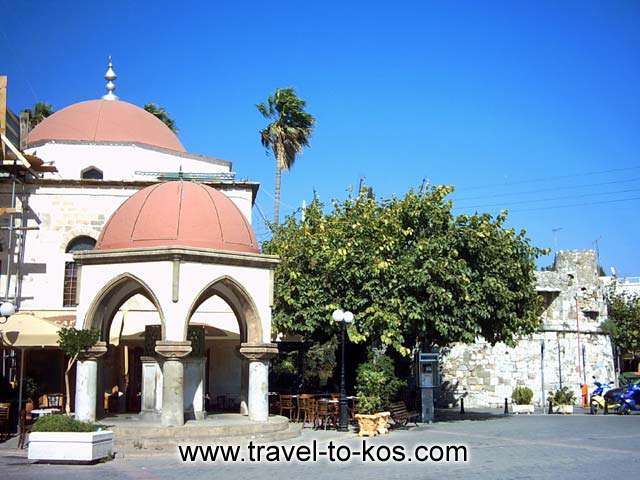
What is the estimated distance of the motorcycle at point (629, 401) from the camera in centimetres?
2661

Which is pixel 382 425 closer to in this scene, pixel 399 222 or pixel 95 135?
pixel 399 222

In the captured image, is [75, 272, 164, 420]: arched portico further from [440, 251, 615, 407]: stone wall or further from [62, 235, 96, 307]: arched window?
[440, 251, 615, 407]: stone wall

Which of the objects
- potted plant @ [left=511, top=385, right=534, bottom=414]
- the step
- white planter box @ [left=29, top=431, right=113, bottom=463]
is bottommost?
potted plant @ [left=511, top=385, right=534, bottom=414]

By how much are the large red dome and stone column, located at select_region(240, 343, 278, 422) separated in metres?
13.2

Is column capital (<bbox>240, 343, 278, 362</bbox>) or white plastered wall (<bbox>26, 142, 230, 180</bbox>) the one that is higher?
white plastered wall (<bbox>26, 142, 230, 180</bbox>)

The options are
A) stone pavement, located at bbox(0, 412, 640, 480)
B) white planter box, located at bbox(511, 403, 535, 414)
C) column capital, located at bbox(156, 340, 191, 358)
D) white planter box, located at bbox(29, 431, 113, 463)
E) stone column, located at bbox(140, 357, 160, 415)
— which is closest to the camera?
stone pavement, located at bbox(0, 412, 640, 480)

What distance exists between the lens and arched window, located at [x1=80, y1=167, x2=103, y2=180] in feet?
87.7

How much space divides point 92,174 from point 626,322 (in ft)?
105

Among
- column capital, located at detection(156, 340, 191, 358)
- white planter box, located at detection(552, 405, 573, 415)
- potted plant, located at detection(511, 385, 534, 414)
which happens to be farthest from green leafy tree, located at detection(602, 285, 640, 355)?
column capital, located at detection(156, 340, 191, 358)

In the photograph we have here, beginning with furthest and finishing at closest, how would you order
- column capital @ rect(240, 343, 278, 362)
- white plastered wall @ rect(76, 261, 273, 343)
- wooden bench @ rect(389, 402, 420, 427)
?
1. wooden bench @ rect(389, 402, 420, 427)
2. column capital @ rect(240, 343, 278, 362)
3. white plastered wall @ rect(76, 261, 273, 343)

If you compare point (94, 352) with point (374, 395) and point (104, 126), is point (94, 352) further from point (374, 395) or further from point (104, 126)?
point (104, 126)

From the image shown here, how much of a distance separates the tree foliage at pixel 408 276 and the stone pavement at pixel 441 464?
387cm

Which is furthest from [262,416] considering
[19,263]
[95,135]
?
[95,135]

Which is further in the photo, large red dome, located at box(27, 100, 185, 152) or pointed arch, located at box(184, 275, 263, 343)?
large red dome, located at box(27, 100, 185, 152)
